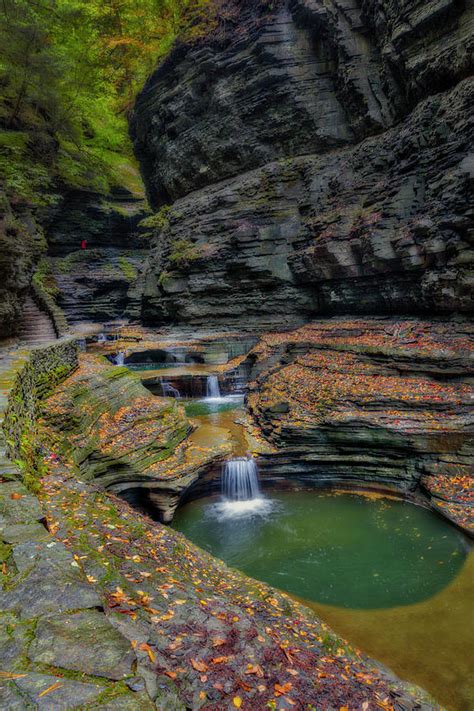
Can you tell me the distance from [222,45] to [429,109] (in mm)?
16775

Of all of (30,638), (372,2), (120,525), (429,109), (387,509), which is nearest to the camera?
(30,638)

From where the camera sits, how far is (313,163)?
24.2m

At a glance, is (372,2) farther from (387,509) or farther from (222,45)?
(387,509)

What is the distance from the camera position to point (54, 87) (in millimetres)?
20016

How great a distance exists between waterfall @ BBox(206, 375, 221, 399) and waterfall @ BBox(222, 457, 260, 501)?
780 cm

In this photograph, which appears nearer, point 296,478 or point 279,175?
point 296,478

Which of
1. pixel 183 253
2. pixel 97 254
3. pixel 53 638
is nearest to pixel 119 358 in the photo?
pixel 183 253

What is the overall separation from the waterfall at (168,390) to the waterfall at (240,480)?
8.27m

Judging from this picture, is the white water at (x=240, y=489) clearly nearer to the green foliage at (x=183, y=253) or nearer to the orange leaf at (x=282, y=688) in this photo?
the orange leaf at (x=282, y=688)

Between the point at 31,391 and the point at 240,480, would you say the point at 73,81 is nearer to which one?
the point at 31,391

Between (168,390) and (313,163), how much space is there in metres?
17.3

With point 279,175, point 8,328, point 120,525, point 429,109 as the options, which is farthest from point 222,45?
point 120,525

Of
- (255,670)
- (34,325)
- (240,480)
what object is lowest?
(240,480)

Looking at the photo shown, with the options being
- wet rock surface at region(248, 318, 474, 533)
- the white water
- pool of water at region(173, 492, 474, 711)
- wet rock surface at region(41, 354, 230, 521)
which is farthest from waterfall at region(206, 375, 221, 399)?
Result: pool of water at region(173, 492, 474, 711)
